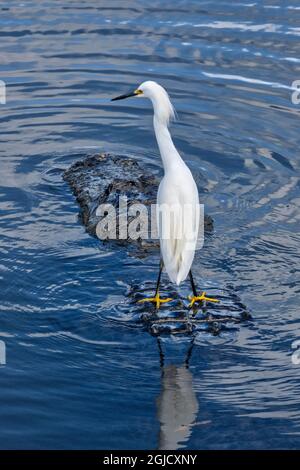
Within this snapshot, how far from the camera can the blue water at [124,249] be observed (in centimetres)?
719

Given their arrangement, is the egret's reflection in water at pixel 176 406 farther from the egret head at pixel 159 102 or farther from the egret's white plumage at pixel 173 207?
the egret head at pixel 159 102

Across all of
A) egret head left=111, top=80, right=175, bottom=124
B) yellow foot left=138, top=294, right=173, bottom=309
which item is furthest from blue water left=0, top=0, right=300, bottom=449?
egret head left=111, top=80, right=175, bottom=124

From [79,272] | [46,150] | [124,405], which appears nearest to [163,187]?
[79,272]

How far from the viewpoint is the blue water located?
283 inches

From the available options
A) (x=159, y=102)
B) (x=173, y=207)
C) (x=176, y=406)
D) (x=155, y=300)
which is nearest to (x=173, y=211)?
(x=173, y=207)

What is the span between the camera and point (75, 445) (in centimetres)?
681

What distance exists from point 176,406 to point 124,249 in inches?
108

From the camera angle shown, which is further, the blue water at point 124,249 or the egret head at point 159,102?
the egret head at point 159,102

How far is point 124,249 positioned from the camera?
969 cm

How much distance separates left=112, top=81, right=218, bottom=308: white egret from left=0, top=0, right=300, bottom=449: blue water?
59cm

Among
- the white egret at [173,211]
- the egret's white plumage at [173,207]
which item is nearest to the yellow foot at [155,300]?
the white egret at [173,211]

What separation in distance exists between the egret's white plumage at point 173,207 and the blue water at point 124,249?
2.09 feet

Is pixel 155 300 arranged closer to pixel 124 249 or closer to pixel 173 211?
pixel 173 211

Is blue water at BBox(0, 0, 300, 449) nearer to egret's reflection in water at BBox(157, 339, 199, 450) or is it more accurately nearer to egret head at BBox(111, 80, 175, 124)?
egret's reflection in water at BBox(157, 339, 199, 450)
